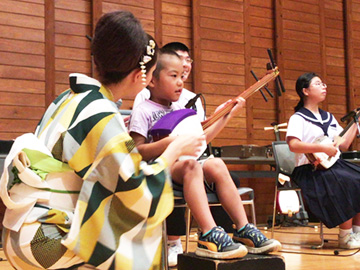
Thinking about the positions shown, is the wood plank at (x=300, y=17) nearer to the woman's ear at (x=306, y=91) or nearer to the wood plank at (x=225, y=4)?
the wood plank at (x=225, y=4)

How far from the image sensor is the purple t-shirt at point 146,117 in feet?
7.45

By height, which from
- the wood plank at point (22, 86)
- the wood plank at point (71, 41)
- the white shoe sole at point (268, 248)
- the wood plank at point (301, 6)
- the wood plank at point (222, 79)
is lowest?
the white shoe sole at point (268, 248)

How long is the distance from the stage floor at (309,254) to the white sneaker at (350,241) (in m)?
0.08

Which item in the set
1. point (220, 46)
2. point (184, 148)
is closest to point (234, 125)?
point (220, 46)

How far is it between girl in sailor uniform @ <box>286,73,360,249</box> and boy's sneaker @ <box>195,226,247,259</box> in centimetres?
172

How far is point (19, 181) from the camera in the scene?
1469mm

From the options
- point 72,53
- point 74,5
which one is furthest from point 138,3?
point 72,53

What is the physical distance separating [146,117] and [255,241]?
2.43ft

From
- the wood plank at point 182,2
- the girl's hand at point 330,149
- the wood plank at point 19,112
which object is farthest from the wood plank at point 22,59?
the girl's hand at point 330,149

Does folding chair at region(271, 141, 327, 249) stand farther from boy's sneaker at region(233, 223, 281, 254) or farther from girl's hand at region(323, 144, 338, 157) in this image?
boy's sneaker at region(233, 223, 281, 254)

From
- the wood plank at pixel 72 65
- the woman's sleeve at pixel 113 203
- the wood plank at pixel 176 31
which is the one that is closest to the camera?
the woman's sleeve at pixel 113 203

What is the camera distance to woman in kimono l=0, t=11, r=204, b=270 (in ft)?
4.57

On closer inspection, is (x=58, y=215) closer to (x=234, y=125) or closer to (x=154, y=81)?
(x=154, y=81)

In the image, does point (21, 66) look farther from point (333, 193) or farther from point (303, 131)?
point (333, 193)
